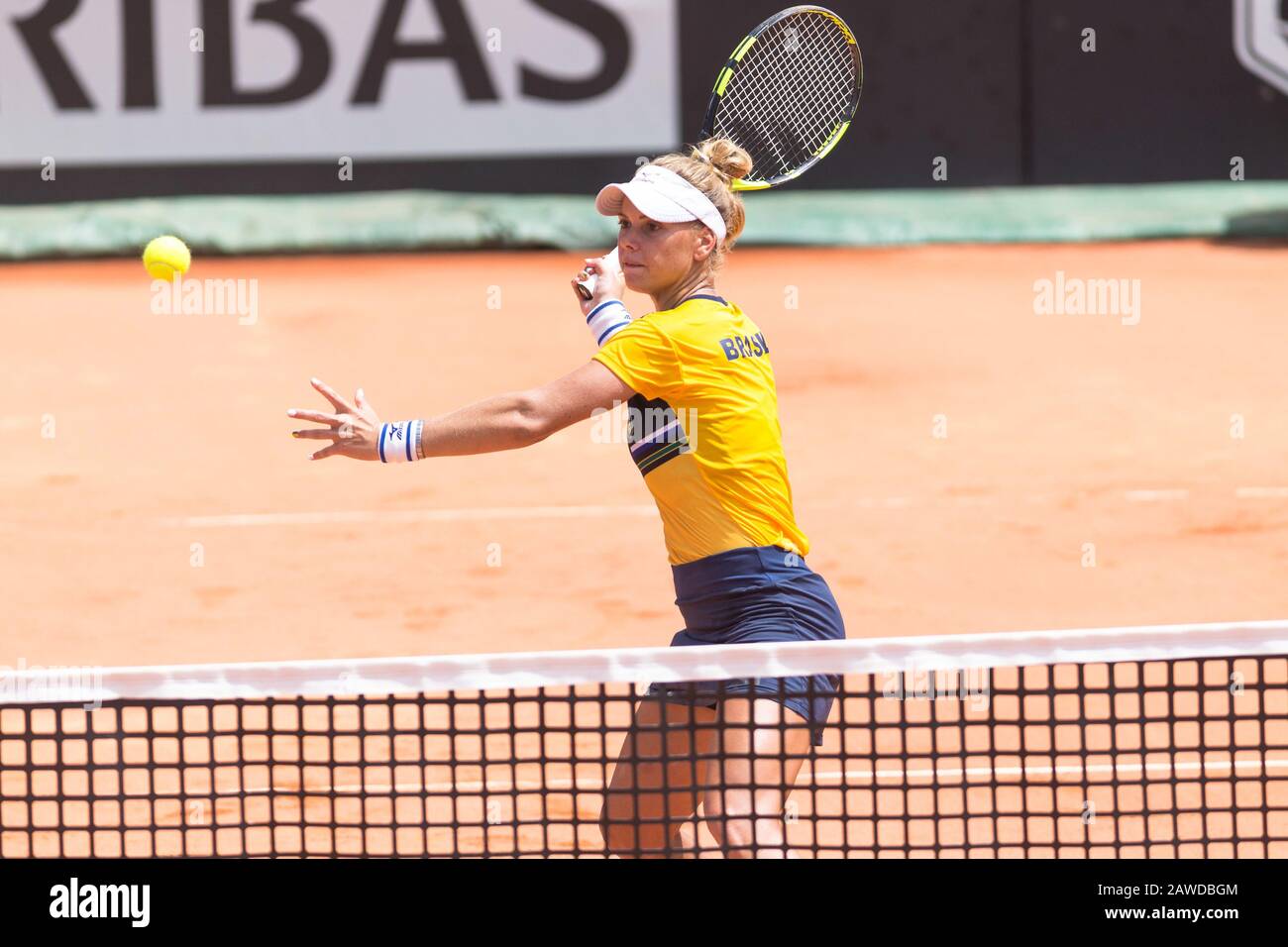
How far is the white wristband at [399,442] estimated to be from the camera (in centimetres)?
373

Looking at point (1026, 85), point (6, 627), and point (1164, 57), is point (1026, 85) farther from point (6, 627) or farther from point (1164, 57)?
point (6, 627)

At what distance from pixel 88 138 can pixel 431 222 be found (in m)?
3.52

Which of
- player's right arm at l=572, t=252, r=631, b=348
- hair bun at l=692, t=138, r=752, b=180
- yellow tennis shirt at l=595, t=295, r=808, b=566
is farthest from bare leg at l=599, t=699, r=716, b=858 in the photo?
hair bun at l=692, t=138, r=752, b=180

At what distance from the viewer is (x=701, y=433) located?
12.9 ft

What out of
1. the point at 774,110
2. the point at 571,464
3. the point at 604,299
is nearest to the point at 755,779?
the point at 604,299

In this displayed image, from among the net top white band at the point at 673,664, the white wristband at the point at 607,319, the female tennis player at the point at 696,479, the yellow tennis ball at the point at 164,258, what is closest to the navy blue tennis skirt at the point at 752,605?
the female tennis player at the point at 696,479

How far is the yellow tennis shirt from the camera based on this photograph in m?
3.89

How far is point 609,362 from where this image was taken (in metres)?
3.85

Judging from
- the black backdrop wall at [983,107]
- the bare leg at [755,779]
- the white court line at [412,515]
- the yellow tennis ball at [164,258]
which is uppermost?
the black backdrop wall at [983,107]

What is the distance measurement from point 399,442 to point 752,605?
84cm

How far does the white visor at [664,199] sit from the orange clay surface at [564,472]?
54.7 inches

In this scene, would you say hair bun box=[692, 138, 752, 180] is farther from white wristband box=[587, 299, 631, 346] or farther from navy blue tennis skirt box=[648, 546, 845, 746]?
navy blue tennis skirt box=[648, 546, 845, 746]

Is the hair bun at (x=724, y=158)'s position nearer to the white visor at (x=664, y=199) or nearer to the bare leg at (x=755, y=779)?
the white visor at (x=664, y=199)

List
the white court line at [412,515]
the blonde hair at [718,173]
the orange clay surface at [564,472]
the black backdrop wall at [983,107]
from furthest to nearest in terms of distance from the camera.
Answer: the black backdrop wall at [983,107], the white court line at [412,515], the orange clay surface at [564,472], the blonde hair at [718,173]
